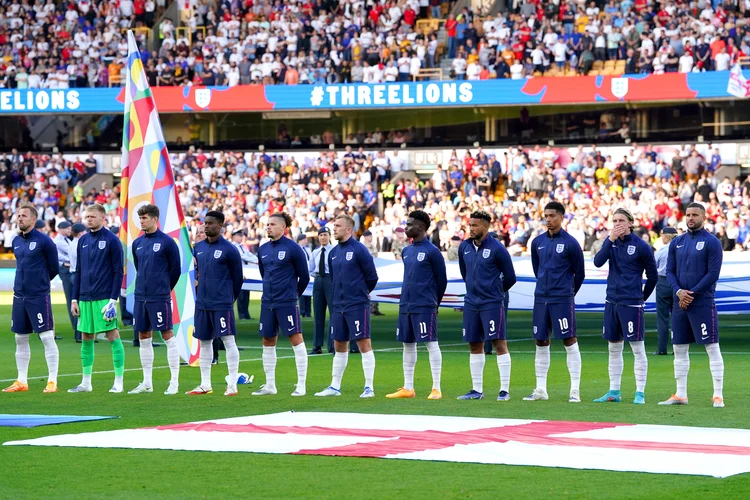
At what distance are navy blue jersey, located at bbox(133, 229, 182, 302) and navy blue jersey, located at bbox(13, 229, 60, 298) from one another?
1078mm

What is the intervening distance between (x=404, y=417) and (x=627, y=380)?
4.52 meters

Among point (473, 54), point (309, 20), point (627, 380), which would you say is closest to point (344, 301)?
point (627, 380)

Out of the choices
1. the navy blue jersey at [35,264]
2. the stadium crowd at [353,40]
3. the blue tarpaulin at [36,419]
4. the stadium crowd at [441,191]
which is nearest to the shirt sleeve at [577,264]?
the blue tarpaulin at [36,419]

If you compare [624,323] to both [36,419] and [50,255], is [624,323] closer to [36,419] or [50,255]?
[36,419]

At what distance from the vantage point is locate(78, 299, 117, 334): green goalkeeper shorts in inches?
517

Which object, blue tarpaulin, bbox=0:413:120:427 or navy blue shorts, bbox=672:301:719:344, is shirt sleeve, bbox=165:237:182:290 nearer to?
blue tarpaulin, bbox=0:413:120:427

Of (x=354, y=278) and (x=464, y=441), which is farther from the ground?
(x=354, y=278)

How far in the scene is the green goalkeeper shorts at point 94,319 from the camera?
13.1 meters

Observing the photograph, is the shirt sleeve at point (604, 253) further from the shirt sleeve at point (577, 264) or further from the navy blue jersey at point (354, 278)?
the navy blue jersey at point (354, 278)

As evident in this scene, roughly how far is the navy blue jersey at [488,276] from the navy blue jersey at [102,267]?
3.83 meters

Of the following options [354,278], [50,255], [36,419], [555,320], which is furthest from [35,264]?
[555,320]

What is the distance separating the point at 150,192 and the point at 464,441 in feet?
28.5

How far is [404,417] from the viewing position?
10594 millimetres

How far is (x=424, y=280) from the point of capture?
1255cm
